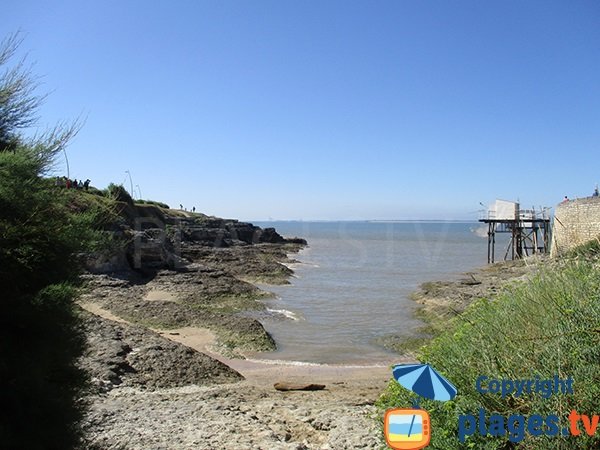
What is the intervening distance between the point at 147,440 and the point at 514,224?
40.9 meters

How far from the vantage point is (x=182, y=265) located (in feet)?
86.0

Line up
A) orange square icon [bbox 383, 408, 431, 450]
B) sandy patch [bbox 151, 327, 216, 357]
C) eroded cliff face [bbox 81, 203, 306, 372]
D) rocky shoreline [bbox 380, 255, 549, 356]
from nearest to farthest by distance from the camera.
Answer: orange square icon [bbox 383, 408, 431, 450] → sandy patch [bbox 151, 327, 216, 357] → rocky shoreline [bbox 380, 255, 549, 356] → eroded cliff face [bbox 81, 203, 306, 372]

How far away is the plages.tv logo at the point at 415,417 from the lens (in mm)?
3449

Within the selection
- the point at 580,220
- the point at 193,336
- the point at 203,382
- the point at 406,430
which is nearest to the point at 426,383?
the point at 406,430

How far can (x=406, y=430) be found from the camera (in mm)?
3488

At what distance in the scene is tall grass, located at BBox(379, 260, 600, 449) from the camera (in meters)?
3.56

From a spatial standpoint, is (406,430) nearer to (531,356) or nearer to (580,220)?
(531,356)

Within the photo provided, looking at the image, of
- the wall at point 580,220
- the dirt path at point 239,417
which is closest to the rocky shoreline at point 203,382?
the dirt path at point 239,417

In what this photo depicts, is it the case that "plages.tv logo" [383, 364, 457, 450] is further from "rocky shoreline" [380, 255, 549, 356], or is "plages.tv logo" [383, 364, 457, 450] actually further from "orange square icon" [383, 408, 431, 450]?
"rocky shoreline" [380, 255, 549, 356]

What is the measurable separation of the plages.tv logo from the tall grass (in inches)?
17.6

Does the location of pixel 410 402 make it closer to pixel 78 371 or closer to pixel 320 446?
pixel 320 446

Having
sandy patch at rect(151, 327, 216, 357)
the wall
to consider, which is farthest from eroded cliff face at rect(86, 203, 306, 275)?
the wall

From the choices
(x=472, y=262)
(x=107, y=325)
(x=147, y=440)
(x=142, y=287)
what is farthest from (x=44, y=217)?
(x=472, y=262)

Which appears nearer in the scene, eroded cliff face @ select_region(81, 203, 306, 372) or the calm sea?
the calm sea
